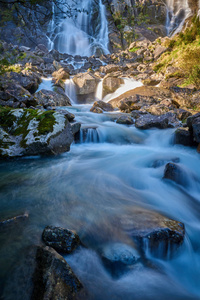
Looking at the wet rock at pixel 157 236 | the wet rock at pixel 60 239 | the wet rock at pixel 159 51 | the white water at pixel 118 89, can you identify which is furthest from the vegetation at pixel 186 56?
the wet rock at pixel 60 239

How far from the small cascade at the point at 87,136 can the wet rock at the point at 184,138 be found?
131 inches

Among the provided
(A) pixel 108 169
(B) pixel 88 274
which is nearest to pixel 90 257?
(B) pixel 88 274

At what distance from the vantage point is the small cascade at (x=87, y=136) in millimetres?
7419

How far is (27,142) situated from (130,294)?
4.62m

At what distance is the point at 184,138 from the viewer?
261 inches

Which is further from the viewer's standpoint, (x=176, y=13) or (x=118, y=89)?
(x=176, y=13)

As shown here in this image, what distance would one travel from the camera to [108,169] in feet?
17.2

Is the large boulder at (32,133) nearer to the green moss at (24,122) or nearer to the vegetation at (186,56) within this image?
the green moss at (24,122)

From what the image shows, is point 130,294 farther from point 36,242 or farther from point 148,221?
point 36,242

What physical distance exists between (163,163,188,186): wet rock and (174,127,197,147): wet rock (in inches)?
101

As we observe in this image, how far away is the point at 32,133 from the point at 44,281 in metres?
4.51

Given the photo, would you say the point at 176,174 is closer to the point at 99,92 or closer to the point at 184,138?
the point at 184,138

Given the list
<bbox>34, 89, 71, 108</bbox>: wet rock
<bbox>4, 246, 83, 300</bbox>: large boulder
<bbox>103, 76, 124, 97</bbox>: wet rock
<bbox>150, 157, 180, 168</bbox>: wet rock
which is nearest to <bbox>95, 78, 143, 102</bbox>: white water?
<bbox>103, 76, 124, 97</bbox>: wet rock

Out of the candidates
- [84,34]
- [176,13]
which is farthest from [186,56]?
[176,13]
